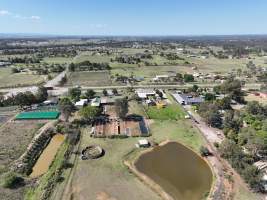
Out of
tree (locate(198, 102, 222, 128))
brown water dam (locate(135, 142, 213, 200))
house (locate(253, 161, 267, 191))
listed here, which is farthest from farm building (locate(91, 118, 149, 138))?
house (locate(253, 161, 267, 191))

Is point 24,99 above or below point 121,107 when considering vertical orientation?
below

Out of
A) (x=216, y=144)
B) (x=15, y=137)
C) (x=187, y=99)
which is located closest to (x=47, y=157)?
(x=15, y=137)

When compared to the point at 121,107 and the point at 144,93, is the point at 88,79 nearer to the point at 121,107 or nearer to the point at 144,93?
the point at 144,93

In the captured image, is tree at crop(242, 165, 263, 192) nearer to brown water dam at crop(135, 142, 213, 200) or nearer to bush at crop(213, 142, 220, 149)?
brown water dam at crop(135, 142, 213, 200)

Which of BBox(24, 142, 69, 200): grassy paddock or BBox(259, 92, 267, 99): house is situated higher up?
BBox(259, 92, 267, 99): house

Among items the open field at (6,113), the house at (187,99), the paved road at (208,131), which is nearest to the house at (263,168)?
the paved road at (208,131)
